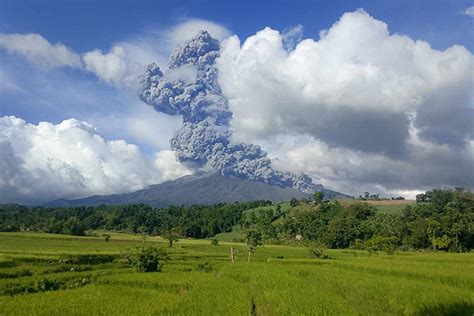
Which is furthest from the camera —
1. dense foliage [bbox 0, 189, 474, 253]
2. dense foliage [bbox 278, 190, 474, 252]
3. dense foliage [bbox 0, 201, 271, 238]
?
dense foliage [bbox 0, 201, 271, 238]

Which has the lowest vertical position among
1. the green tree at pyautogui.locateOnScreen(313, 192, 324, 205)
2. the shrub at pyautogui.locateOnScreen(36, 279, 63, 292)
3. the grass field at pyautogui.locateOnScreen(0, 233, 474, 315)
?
the shrub at pyautogui.locateOnScreen(36, 279, 63, 292)

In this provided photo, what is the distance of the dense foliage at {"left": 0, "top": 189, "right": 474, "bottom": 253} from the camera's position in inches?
4008

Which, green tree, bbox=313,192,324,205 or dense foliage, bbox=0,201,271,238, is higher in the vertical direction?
green tree, bbox=313,192,324,205

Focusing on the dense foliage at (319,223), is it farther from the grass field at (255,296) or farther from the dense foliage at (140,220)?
the grass field at (255,296)

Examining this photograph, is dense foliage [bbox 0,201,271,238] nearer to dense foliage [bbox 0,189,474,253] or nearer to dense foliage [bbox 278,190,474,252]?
dense foliage [bbox 0,189,474,253]

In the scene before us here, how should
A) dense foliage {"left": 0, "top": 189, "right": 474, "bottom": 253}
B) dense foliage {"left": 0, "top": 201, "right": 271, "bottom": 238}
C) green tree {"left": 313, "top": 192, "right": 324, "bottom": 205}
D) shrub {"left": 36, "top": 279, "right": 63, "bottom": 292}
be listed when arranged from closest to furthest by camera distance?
shrub {"left": 36, "top": 279, "right": 63, "bottom": 292} < dense foliage {"left": 0, "top": 189, "right": 474, "bottom": 253} < dense foliage {"left": 0, "top": 201, "right": 271, "bottom": 238} < green tree {"left": 313, "top": 192, "right": 324, "bottom": 205}

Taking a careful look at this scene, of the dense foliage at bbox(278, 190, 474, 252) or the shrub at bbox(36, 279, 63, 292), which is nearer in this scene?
the shrub at bbox(36, 279, 63, 292)

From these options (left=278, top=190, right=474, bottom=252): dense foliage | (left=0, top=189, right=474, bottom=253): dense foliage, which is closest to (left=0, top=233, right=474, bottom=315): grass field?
(left=0, top=189, right=474, bottom=253): dense foliage

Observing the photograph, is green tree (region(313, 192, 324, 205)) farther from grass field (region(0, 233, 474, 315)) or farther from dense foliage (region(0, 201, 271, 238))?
grass field (region(0, 233, 474, 315))

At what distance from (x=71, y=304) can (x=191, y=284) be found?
10.6m

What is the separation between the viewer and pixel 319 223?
493 ft

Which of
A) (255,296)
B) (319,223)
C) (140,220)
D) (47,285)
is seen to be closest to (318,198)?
(319,223)

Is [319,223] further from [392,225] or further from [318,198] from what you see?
[318,198]

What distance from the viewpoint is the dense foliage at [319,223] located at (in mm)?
101812
